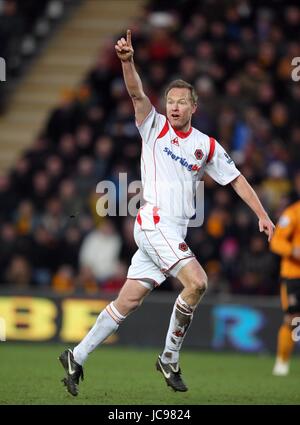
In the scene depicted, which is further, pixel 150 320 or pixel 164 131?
pixel 150 320

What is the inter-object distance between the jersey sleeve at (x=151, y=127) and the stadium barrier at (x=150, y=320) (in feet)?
22.4

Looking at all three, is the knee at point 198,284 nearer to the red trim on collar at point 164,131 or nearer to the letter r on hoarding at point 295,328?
the red trim on collar at point 164,131

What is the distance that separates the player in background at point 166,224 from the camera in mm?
9383

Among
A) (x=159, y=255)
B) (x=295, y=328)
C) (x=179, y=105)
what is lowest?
(x=295, y=328)

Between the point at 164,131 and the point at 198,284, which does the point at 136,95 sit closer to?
the point at 164,131

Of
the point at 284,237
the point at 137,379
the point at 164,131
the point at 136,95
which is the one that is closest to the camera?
the point at 136,95

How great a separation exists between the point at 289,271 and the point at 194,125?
5331mm

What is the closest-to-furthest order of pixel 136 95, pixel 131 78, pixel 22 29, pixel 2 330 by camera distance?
pixel 131 78 → pixel 136 95 → pixel 2 330 → pixel 22 29

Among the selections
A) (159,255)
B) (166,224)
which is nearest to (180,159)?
(166,224)

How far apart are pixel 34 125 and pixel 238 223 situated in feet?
22.2

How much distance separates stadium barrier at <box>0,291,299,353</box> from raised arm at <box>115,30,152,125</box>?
700 cm

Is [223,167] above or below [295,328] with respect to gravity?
above

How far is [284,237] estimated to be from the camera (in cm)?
1309
